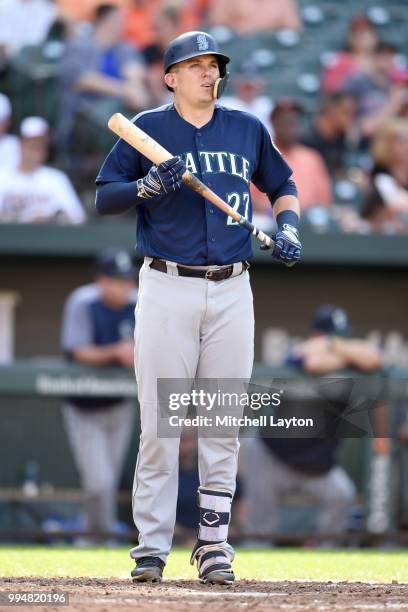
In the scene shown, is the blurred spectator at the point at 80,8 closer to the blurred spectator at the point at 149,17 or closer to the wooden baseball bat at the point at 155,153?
the blurred spectator at the point at 149,17

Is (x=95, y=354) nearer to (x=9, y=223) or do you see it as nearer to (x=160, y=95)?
(x=9, y=223)

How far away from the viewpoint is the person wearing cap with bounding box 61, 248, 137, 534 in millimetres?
7289

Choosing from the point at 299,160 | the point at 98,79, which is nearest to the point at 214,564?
the point at 299,160

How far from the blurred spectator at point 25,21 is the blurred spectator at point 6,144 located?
2.88ft

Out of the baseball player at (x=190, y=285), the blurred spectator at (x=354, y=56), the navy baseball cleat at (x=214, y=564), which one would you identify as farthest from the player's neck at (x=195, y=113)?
the blurred spectator at (x=354, y=56)

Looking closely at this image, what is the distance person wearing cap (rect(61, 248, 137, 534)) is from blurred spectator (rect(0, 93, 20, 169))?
2188 mm

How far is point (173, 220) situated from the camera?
414 cm

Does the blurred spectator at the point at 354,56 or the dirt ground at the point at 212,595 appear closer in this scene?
the dirt ground at the point at 212,595

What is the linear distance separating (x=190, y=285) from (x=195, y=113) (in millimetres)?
618

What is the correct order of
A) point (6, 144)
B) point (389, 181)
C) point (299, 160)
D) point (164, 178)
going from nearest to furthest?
point (164, 178)
point (6, 144)
point (299, 160)
point (389, 181)

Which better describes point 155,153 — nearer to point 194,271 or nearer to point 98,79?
point 194,271

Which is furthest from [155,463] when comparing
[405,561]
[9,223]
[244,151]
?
[9,223]

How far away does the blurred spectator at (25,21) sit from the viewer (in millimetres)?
11023

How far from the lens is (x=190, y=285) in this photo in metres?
4.12
